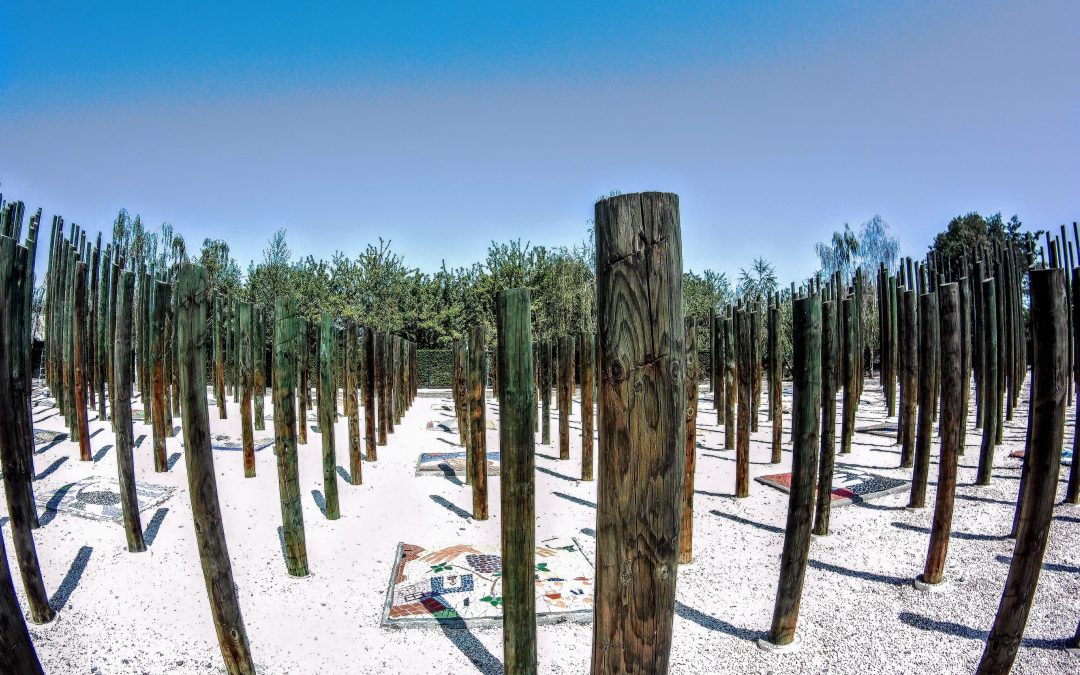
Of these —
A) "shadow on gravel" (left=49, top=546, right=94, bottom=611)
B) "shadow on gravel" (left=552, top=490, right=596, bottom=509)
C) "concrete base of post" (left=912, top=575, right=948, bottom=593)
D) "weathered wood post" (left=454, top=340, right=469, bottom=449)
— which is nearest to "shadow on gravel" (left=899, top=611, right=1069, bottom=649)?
"concrete base of post" (left=912, top=575, right=948, bottom=593)

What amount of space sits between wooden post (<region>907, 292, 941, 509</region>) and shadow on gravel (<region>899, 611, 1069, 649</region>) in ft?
7.66

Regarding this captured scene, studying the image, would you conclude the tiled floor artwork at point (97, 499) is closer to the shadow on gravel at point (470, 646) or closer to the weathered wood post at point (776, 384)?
the shadow on gravel at point (470, 646)

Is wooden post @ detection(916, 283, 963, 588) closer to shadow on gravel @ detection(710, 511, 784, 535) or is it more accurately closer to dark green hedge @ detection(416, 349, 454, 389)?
shadow on gravel @ detection(710, 511, 784, 535)

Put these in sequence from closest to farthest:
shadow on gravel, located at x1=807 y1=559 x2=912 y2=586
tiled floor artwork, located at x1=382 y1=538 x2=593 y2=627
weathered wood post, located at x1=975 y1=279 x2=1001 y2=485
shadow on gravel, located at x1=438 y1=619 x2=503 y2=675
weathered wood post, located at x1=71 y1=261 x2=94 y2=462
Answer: shadow on gravel, located at x1=438 y1=619 x2=503 y2=675 → tiled floor artwork, located at x1=382 y1=538 x2=593 y2=627 → shadow on gravel, located at x1=807 y1=559 x2=912 y2=586 → weathered wood post, located at x1=975 y1=279 x2=1001 y2=485 → weathered wood post, located at x1=71 y1=261 x2=94 y2=462

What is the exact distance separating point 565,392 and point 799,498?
21.2 feet

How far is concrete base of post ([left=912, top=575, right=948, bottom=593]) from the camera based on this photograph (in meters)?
4.89

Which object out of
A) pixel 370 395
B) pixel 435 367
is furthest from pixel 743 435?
pixel 435 367

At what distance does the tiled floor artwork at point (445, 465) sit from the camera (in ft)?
29.9

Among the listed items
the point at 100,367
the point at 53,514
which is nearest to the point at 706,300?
the point at 100,367

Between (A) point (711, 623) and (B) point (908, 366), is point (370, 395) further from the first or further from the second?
(B) point (908, 366)

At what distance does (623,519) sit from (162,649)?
3.36 meters

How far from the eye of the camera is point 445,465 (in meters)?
9.45

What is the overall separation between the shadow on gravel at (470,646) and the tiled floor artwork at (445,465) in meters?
4.64

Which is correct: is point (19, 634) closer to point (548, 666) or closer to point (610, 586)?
point (610, 586)
